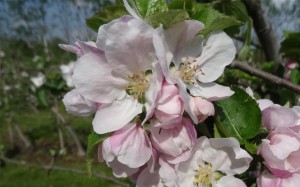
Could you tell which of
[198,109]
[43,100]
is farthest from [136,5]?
[43,100]

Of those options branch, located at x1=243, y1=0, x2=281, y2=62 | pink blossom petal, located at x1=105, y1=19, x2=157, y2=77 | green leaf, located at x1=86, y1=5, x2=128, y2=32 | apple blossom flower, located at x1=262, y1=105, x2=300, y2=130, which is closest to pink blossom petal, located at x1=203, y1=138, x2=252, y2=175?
apple blossom flower, located at x1=262, y1=105, x2=300, y2=130

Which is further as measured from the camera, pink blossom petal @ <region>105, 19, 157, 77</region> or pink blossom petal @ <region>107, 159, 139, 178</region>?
pink blossom petal @ <region>107, 159, 139, 178</region>

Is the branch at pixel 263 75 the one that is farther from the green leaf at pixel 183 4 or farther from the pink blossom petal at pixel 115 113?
the pink blossom petal at pixel 115 113

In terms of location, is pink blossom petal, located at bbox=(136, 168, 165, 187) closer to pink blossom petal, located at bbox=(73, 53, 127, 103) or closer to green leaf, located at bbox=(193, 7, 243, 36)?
pink blossom petal, located at bbox=(73, 53, 127, 103)

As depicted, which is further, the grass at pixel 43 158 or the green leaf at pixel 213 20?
the grass at pixel 43 158

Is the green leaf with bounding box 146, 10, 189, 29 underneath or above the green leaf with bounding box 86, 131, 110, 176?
above

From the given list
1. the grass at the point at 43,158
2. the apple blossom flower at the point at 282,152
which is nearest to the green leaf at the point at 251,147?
the apple blossom flower at the point at 282,152

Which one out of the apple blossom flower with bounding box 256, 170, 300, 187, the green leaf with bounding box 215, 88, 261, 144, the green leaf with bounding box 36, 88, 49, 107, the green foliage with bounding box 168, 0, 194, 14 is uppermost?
the green foliage with bounding box 168, 0, 194, 14
